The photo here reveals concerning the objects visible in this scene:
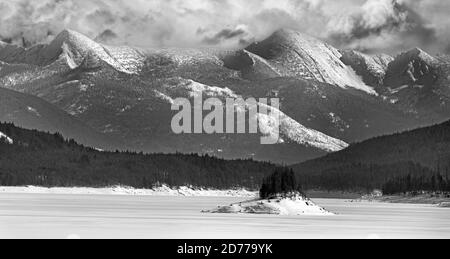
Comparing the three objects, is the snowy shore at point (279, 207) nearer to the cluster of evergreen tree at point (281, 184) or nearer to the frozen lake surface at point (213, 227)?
the cluster of evergreen tree at point (281, 184)

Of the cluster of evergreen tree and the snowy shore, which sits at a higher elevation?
the cluster of evergreen tree

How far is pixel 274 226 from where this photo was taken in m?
139

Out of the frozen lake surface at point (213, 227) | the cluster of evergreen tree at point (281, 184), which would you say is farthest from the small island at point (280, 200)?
the frozen lake surface at point (213, 227)

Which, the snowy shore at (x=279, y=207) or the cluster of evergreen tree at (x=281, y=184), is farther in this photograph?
the snowy shore at (x=279, y=207)

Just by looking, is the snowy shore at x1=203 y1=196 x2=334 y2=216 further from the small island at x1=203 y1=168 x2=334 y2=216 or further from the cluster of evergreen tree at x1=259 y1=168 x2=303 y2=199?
the cluster of evergreen tree at x1=259 y1=168 x2=303 y2=199

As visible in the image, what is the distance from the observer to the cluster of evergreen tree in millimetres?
174250

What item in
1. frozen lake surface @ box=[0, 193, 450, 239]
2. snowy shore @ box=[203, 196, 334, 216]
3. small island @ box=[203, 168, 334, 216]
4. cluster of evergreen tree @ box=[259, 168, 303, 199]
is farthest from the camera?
snowy shore @ box=[203, 196, 334, 216]

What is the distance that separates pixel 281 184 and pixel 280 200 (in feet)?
12.8

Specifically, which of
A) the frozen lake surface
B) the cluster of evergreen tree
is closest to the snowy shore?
the cluster of evergreen tree

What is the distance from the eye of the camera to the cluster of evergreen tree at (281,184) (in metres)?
174

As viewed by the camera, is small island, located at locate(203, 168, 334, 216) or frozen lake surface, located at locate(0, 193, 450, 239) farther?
small island, located at locate(203, 168, 334, 216)

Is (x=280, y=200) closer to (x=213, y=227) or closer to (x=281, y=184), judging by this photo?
(x=281, y=184)
